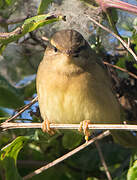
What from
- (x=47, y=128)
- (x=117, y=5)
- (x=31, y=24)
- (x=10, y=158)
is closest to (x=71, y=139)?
(x=47, y=128)

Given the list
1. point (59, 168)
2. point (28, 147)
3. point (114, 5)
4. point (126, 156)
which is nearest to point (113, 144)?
point (126, 156)

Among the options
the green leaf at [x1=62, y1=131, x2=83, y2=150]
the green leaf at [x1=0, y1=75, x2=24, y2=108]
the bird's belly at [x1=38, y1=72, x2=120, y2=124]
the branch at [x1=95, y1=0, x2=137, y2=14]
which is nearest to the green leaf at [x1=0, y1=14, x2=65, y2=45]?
the branch at [x1=95, y1=0, x2=137, y2=14]

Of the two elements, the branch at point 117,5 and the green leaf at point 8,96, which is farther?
the green leaf at point 8,96

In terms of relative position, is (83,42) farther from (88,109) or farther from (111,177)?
(111,177)

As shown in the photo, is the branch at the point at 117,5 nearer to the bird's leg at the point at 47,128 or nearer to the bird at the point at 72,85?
the bird at the point at 72,85

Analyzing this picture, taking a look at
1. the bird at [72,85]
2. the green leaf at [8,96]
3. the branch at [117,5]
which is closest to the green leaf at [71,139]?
the bird at [72,85]

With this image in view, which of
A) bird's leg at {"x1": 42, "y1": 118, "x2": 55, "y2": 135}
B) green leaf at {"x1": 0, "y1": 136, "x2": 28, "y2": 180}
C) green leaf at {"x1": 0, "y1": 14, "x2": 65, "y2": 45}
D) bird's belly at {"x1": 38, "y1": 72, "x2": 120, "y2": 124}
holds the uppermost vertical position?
green leaf at {"x1": 0, "y1": 14, "x2": 65, "y2": 45}

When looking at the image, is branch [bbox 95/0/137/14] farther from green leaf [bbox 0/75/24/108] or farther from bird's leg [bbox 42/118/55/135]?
green leaf [bbox 0/75/24/108]
